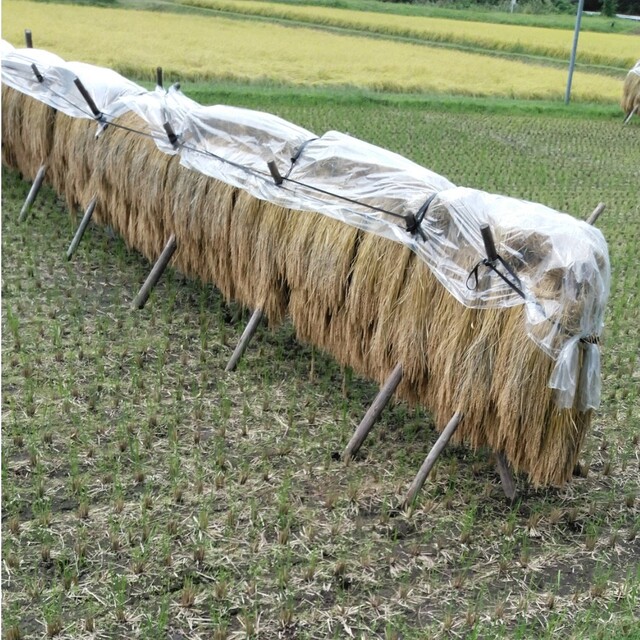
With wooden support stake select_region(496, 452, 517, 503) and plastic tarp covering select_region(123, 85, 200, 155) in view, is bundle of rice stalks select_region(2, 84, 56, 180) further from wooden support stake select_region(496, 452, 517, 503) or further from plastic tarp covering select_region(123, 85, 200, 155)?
wooden support stake select_region(496, 452, 517, 503)

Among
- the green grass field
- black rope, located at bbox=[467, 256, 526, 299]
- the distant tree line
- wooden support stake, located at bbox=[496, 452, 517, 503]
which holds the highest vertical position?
the distant tree line

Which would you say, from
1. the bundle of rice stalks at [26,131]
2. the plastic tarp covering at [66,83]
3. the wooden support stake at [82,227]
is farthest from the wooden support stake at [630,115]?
the wooden support stake at [82,227]

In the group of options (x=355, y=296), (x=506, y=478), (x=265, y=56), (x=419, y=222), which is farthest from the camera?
(x=265, y=56)

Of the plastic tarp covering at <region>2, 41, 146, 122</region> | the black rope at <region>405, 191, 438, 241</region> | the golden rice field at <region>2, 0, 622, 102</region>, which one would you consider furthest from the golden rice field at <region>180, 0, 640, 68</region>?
the black rope at <region>405, 191, 438, 241</region>

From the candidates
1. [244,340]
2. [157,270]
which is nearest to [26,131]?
[157,270]

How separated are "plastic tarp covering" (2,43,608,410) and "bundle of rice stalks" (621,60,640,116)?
44.3 ft

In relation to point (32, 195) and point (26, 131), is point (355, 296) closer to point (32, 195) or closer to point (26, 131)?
point (32, 195)

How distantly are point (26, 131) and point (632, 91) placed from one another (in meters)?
13.3

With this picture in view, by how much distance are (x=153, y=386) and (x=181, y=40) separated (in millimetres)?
16135

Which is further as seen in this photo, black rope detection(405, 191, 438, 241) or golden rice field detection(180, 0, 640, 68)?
golden rice field detection(180, 0, 640, 68)

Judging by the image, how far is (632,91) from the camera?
17125 millimetres

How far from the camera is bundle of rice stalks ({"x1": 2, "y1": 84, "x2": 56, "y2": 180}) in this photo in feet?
26.0

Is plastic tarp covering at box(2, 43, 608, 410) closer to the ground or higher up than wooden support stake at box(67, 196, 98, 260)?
higher up

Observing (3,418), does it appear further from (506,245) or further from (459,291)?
(506,245)
